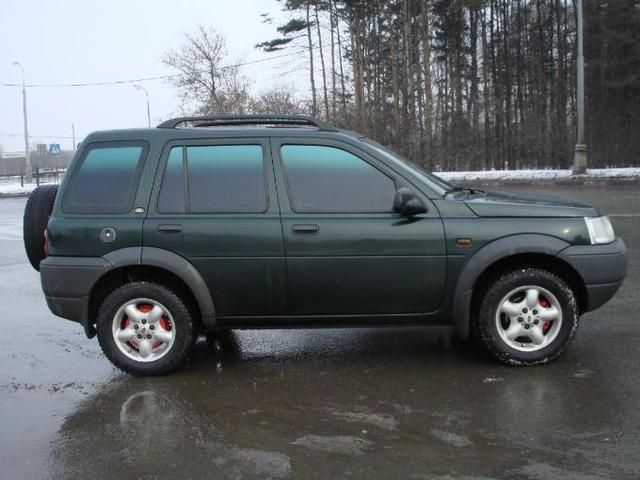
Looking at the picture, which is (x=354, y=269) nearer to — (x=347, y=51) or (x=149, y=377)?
(x=149, y=377)

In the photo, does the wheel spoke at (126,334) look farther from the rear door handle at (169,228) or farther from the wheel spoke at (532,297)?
the wheel spoke at (532,297)

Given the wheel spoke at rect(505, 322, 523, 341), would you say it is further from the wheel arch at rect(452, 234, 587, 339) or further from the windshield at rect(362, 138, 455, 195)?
the windshield at rect(362, 138, 455, 195)

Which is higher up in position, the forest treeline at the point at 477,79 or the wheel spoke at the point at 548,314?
the forest treeline at the point at 477,79

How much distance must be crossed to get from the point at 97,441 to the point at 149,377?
3.45 ft

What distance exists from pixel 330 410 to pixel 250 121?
238cm

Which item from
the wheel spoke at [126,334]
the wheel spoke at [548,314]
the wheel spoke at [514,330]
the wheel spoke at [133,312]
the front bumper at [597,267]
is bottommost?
the wheel spoke at [514,330]

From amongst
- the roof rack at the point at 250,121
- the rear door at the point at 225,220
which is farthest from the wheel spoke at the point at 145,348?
the roof rack at the point at 250,121

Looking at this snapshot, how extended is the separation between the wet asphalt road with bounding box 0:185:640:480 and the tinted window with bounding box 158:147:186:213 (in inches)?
49.4

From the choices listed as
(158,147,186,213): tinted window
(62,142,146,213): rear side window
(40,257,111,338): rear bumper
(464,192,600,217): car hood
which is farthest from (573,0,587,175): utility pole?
(40,257,111,338): rear bumper

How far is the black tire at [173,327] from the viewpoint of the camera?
4.55 m

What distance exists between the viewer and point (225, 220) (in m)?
4.51

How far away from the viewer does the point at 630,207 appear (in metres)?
14.0

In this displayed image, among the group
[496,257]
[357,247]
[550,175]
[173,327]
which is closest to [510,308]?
[496,257]

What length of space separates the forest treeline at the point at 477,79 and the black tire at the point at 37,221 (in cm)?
3035
